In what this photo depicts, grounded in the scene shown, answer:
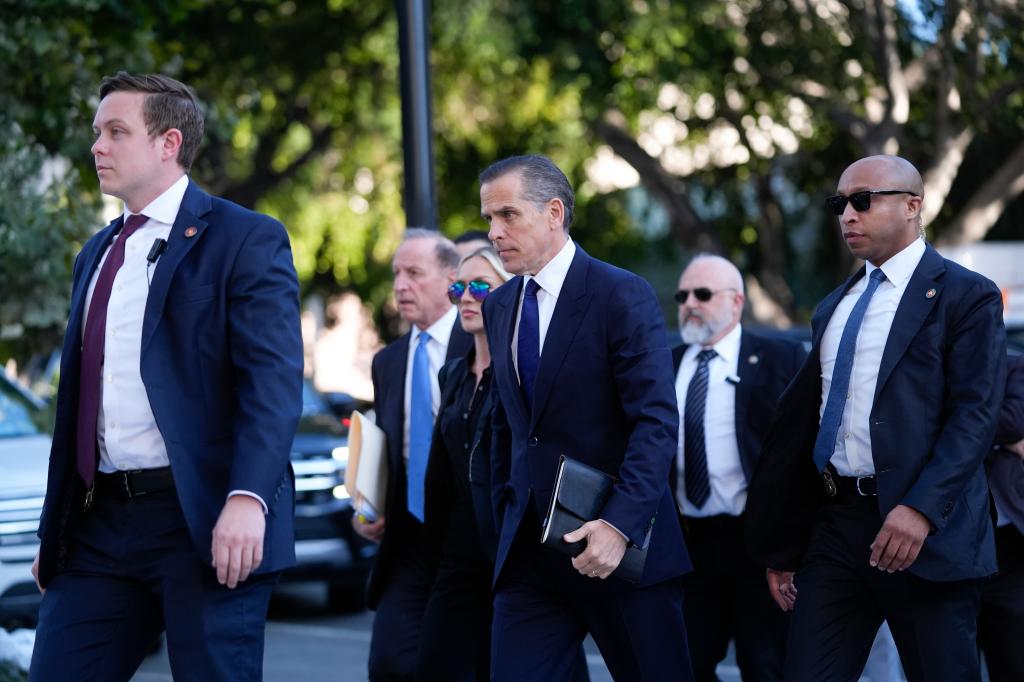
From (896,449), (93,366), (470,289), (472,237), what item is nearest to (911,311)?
(896,449)

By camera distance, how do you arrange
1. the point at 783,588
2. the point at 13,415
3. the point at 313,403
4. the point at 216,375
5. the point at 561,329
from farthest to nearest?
the point at 313,403 → the point at 13,415 → the point at 783,588 → the point at 561,329 → the point at 216,375

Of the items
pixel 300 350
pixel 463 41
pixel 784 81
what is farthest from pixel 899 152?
pixel 300 350

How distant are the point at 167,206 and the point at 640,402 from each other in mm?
1400

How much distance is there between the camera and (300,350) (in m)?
3.97

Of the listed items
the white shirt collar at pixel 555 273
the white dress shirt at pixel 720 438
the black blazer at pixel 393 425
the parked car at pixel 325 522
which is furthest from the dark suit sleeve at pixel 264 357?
the parked car at pixel 325 522

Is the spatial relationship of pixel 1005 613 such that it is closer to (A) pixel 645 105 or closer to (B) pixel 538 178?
(B) pixel 538 178

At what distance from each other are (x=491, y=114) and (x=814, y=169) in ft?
15.2

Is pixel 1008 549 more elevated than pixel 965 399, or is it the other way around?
pixel 965 399

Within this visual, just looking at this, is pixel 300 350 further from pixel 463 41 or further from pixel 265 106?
pixel 265 106

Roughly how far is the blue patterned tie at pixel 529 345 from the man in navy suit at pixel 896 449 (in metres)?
0.81

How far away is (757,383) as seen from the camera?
20.8ft

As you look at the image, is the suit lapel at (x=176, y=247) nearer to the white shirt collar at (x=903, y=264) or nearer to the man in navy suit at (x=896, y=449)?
the man in navy suit at (x=896, y=449)

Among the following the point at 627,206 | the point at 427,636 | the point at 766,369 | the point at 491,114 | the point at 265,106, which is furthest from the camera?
the point at 627,206

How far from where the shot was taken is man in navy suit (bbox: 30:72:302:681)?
3807mm
